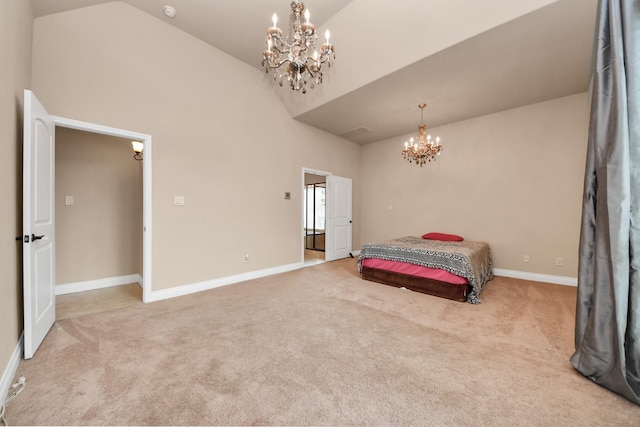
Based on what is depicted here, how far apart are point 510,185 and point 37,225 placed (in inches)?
241

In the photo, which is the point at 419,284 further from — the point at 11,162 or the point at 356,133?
the point at 11,162

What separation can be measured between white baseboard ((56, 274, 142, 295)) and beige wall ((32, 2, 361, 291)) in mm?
1277

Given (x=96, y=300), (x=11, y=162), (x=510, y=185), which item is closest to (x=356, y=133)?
(x=510, y=185)

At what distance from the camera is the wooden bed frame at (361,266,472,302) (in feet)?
10.2

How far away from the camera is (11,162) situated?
1796 mm

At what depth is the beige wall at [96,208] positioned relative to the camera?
342 centimetres

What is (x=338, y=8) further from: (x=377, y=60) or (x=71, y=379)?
(x=71, y=379)

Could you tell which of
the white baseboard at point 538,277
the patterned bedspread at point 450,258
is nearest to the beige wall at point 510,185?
the white baseboard at point 538,277

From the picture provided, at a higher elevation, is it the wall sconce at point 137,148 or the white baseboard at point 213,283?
the wall sconce at point 137,148

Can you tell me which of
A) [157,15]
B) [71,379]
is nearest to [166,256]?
[71,379]

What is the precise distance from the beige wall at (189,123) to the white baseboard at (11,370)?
1.27 m

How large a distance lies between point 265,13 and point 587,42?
3.50 m

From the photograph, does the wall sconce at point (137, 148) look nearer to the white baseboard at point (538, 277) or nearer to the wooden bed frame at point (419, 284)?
the wooden bed frame at point (419, 284)

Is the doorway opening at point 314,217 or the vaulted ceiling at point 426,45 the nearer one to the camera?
the vaulted ceiling at point 426,45
